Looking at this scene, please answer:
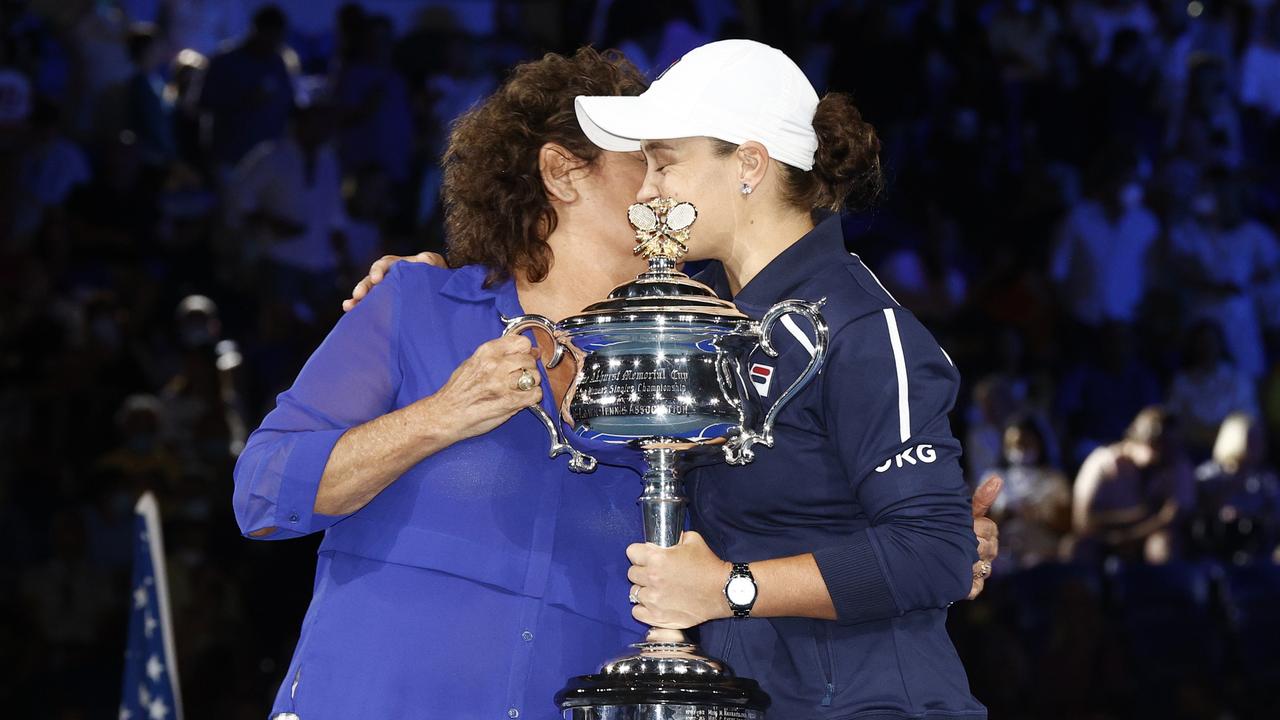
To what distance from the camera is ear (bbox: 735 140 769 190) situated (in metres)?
2.46

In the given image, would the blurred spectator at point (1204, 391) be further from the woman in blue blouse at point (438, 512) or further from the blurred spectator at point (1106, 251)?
the woman in blue blouse at point (438, 512)

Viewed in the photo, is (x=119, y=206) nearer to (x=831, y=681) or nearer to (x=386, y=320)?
(x=386, y=320)

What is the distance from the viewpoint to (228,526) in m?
7.00

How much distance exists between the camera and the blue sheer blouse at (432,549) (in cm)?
258

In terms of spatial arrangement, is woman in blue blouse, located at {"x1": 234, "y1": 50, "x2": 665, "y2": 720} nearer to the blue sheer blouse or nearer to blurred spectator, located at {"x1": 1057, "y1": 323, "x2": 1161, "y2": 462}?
the blue sheer blouse

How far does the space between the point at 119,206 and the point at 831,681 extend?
7012mm

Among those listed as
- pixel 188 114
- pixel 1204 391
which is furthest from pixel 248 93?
pixel 1204 391

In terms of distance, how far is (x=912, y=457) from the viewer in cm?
228

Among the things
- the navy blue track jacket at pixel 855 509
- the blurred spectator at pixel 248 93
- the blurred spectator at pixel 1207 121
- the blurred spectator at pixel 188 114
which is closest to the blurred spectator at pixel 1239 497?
the blurred spectator at pixel 1207 121

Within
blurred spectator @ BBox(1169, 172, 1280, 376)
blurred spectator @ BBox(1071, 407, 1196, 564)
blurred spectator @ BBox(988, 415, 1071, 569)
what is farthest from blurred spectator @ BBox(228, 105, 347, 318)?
blurred spectator @ BBox(1169, 172, 1280, 376)

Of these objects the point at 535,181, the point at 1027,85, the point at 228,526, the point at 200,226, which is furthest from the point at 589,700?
the point at 1027,85

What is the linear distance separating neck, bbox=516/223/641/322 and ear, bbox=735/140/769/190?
0.48 metres

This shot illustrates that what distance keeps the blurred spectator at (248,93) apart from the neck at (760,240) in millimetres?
6722

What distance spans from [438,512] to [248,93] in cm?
663
